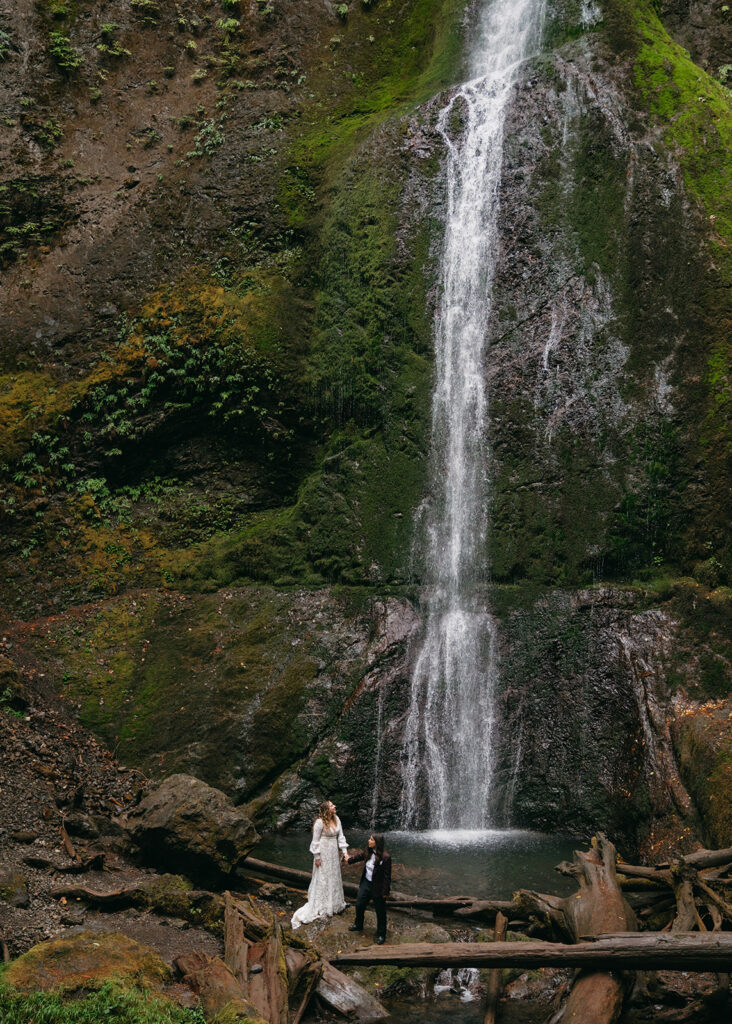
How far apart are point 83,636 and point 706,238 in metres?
13.4

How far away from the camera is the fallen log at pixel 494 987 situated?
21.4 ft

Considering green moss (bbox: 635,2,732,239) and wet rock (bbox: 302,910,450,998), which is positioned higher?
green moss (bbox: 635,2,732,239)

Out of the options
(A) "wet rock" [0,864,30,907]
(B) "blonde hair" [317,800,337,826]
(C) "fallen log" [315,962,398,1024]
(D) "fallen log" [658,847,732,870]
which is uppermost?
(B) "blonde hair" [317,800,337,826]

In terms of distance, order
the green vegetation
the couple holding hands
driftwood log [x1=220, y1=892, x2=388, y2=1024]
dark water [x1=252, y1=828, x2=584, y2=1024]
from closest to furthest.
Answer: the green vegetation < driftwood log [x1=220, y1=892, x2=388, y2=1024] < dark water [x1=252, y1=828, x2=584, y2=1024] < the couple holding hands

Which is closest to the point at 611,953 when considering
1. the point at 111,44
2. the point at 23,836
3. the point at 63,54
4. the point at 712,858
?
the point at 712,858

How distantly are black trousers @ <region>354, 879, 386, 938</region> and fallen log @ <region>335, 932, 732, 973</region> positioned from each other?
5.50 feet

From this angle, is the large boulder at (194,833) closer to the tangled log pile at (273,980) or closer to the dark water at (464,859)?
the dark water at (464,859)

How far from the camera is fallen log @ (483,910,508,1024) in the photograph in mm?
6512

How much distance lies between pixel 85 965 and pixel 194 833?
4131 millimetres

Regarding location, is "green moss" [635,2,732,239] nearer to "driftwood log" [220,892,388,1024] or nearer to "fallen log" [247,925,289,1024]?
"driftwood log" [220,892,388,1024]

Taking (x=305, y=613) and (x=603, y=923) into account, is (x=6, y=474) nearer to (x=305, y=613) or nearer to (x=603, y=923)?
(x=305, y=613)

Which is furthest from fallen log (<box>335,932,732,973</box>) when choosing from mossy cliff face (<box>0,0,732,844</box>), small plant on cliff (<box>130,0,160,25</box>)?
small plant on cliff (<box>130,0,160,25</box>)

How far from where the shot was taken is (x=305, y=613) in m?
14.9

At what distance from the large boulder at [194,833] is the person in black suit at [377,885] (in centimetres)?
189
